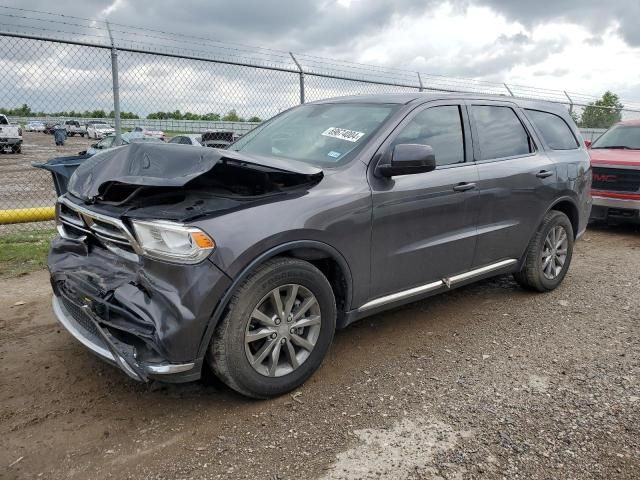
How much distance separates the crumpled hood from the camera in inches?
110

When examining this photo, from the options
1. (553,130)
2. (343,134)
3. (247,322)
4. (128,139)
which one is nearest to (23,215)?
(128,139)

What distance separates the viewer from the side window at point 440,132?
377cm

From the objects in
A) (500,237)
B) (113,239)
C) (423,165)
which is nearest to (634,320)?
(500,237)

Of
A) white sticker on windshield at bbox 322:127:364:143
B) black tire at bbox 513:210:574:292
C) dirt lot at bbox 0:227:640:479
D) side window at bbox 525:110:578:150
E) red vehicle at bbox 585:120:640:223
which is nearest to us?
dirt lot at bbox 0:227:640:479

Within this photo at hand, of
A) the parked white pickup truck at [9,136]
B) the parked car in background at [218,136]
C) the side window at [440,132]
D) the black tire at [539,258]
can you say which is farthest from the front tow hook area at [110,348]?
the parked white pickup truck at [9,136]

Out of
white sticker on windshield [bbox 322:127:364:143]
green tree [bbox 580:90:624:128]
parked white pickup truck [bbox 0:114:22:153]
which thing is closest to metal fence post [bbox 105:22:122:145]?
white sticker on windshield [bbox 322:127:364:143]

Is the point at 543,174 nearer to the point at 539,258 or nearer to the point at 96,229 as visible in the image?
the point at 539,258

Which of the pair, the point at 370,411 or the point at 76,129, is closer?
the point at 370,411

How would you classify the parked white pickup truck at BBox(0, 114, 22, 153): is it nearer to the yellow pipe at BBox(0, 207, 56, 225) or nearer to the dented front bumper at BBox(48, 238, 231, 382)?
the yellow pipe at BBox(0, 207, 56, 225)

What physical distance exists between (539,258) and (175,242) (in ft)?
11.7

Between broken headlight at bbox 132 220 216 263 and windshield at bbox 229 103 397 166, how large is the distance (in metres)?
1.15

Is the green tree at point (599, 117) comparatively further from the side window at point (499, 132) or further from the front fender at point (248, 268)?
the front fender at point (248, 268)

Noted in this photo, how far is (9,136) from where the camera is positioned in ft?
83.8

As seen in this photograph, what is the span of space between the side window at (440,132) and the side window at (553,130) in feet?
3.97
